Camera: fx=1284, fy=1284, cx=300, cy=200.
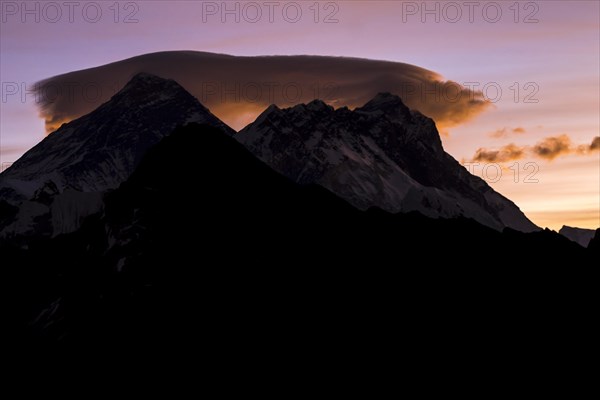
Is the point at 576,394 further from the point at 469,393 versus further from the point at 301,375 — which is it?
the point at 301,375

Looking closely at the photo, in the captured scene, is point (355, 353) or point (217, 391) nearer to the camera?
point (217, 391)

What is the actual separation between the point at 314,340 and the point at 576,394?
40.4m

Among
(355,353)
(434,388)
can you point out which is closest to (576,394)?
(434,388)

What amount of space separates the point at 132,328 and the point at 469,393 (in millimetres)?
52798

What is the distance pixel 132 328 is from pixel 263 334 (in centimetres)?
2043

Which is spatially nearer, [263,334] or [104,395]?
[104,395]

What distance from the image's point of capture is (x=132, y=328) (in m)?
200

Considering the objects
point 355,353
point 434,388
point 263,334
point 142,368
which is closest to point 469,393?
point 434,388

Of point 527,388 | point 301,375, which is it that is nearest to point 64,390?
point 301,375

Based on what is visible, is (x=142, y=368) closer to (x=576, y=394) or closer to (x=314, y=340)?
(x=314, y=340)

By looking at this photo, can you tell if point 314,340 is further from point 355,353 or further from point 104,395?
point 104,395

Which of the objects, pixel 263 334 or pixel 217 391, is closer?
pixel 217 391

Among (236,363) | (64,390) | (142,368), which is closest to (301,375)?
(236,363)

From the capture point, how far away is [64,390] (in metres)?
191
